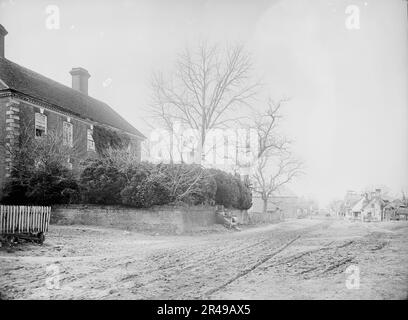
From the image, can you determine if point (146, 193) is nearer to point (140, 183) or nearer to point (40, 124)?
point (140, 183)

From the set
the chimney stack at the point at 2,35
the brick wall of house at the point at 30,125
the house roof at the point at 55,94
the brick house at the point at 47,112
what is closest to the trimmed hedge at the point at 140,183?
the brick wall of house at the point at 30,125

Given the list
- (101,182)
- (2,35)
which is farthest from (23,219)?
(2,35)

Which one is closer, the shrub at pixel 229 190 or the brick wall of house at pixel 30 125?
the brick wall of house at pixel 30 125

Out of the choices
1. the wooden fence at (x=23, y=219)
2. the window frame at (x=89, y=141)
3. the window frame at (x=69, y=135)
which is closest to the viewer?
the wooden fence at (x=23, y=219)

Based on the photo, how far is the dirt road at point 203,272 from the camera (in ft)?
20.9

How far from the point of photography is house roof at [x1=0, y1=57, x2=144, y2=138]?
20.3m

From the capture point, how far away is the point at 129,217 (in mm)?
16859

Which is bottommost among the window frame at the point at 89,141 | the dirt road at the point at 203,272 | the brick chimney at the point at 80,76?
the dirt road at the point at 203,272

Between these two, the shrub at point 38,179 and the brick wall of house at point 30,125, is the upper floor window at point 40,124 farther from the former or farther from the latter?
the shrub at point 38,179

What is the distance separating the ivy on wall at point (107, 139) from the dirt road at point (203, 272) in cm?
1473

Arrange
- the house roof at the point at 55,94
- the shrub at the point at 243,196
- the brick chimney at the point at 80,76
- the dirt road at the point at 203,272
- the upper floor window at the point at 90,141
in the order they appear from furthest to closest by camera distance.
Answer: the shrub at the point at 243,196 → the upper floor window at the point at 90,141 → the house roof at the point at 55,94 → the brick chimney at the point at 80,76 → the dirt road at the point at 203,272
